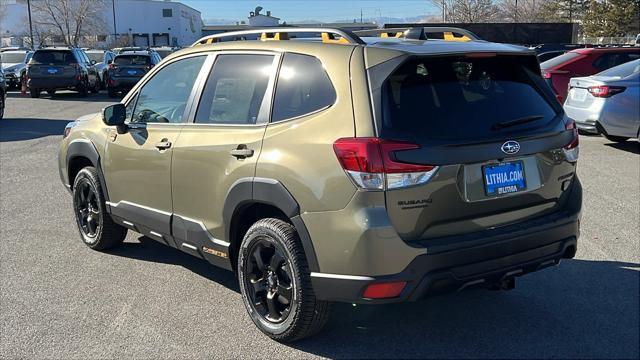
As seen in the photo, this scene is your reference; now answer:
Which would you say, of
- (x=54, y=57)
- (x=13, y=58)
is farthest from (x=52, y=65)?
(x=13, y=58)

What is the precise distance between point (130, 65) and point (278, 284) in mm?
21078

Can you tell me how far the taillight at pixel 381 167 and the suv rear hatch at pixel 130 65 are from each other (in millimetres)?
21282

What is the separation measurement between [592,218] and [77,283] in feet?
16.1

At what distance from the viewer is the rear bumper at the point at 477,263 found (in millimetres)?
3287

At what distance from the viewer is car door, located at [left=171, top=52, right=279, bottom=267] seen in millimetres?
3955

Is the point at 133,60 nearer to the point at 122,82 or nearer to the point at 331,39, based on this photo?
the point at 122,82

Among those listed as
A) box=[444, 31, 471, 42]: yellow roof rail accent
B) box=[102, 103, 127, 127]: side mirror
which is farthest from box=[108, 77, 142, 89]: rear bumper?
box=[444, 31, 471, 42]: yellow roof rail accent

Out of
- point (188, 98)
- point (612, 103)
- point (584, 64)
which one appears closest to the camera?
point (188, 98)

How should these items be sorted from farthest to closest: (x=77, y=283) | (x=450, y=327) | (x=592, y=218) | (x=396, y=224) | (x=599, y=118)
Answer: (x=599, y=118)
(x=592, y=218)
(x=77, y=283)
(x=450, y=327)
(x=396, y=224)

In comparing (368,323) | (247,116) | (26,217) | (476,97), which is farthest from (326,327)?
(26,217)

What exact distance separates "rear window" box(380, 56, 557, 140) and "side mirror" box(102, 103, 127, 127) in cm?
254

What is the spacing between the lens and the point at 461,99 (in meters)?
3.54

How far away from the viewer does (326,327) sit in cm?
407

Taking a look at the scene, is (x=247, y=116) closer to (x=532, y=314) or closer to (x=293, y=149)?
(x=293, y=149)
